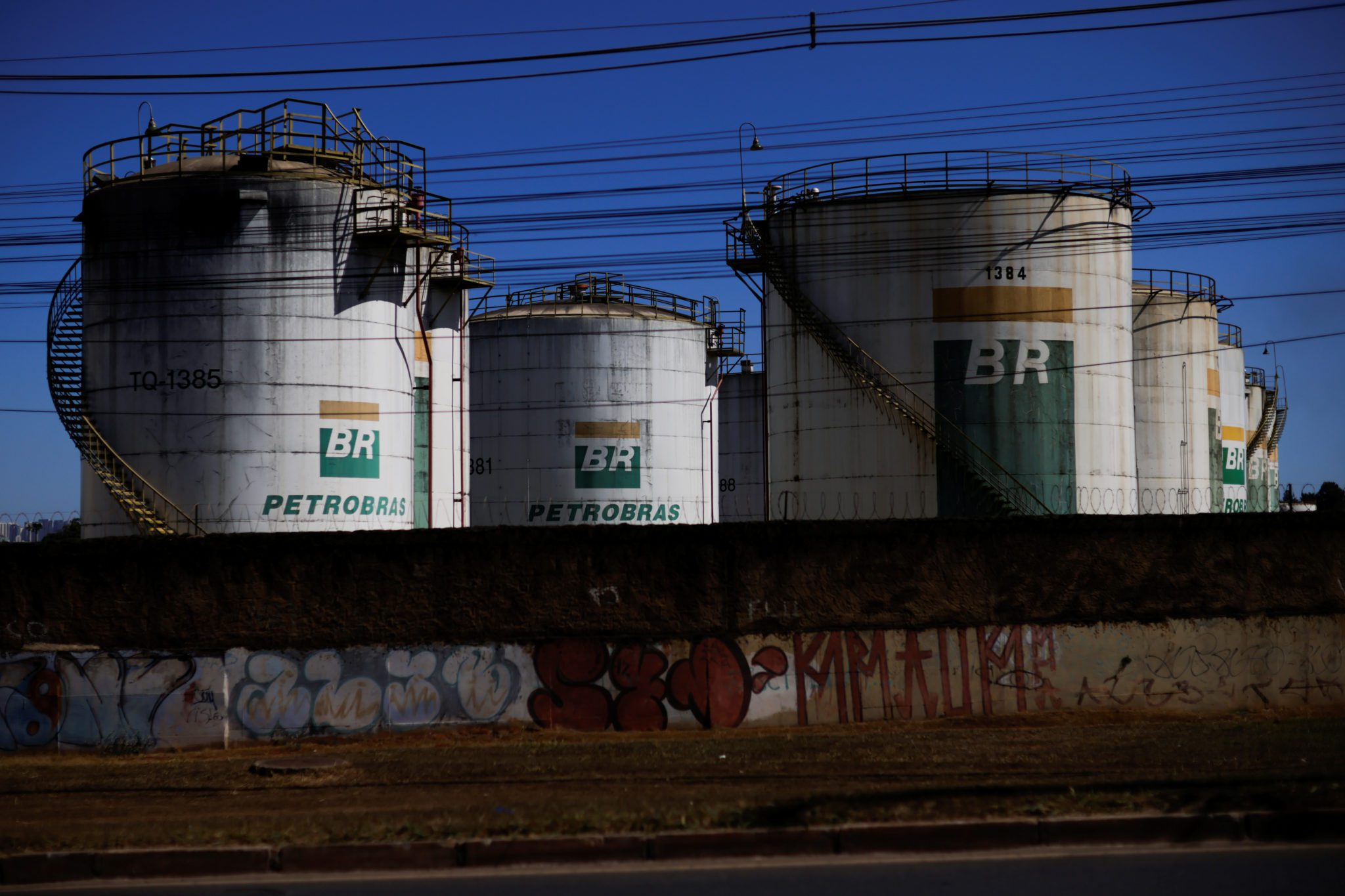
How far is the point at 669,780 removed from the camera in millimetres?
13891

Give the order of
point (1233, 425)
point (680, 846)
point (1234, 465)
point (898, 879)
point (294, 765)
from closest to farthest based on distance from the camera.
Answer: point (898, 879)
point (680, 846)
point (294, 765)
point (1234, 465)
point (1233, 425)

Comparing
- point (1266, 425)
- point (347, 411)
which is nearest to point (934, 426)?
point (347, 411)

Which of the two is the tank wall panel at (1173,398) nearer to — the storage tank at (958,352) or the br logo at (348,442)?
the storage tank at (958,352)

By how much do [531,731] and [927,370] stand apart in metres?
13.2

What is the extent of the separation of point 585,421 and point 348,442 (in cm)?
1072

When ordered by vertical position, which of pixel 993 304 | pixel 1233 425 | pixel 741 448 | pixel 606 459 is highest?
pixel 993 304

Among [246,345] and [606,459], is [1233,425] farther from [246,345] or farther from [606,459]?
[246,345]

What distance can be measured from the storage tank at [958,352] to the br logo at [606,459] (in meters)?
7.46

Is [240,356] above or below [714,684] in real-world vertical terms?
above

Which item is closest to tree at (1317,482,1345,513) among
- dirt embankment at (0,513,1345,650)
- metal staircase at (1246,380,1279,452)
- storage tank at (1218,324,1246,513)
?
metal staircase at (1246,380,1279,452)

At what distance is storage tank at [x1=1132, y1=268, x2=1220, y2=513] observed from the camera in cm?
4241

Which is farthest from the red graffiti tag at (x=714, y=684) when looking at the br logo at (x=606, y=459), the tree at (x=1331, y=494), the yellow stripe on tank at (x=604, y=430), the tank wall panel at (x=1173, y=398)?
the tree at (x=1331, y=494)

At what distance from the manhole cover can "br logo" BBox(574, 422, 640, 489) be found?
20453 mm

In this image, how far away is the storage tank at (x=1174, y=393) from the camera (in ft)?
139
